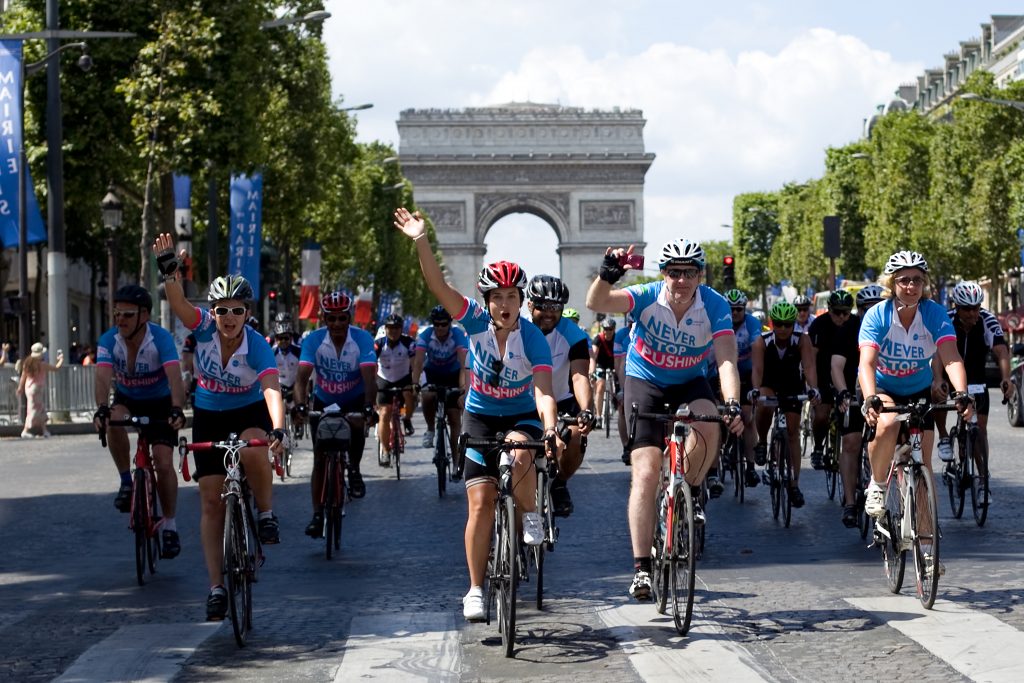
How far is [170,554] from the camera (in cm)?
1158

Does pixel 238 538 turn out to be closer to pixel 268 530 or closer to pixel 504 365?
pixel 268 530

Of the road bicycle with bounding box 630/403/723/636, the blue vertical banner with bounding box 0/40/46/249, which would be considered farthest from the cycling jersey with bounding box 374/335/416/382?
the road bicycle with bounding box 630/403/723/636

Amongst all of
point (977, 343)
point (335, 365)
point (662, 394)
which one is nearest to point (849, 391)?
point (977, 343)

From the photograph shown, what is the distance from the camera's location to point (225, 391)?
9.79 m

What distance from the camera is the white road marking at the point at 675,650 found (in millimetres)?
7473

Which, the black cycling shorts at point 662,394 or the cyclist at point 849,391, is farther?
the cyclist at point 849,391

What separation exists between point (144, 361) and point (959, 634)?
5307 millimetres

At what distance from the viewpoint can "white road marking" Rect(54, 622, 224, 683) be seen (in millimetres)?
7867

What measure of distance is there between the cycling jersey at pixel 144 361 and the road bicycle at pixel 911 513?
4300 millimetres

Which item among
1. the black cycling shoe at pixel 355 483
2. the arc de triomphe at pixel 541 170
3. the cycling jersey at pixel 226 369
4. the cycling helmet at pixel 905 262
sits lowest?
the black cycling shoe at pixel 355 483

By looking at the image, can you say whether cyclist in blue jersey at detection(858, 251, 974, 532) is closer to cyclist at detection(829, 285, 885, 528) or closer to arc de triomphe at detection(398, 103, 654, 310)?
cyclist at detection(829, 285, 885, 528)

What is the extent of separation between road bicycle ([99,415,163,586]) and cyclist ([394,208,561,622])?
3.04 m

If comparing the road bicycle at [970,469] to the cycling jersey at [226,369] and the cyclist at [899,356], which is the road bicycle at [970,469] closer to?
the cyclist at [899,356]

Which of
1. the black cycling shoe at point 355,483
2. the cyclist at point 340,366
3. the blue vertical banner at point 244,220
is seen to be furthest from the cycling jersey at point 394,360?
the blue vertical banner at point 244,220
